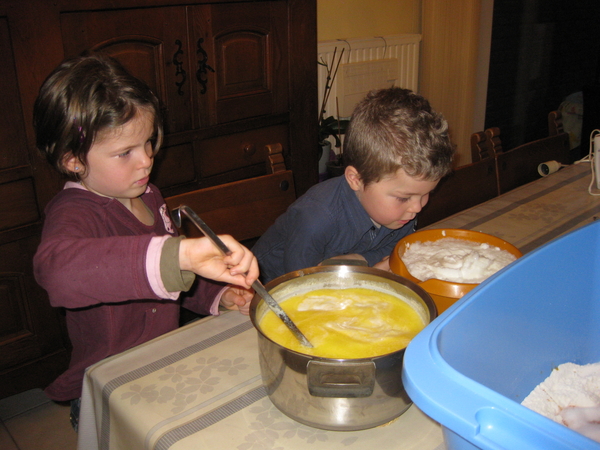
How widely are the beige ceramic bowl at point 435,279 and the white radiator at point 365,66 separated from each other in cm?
192

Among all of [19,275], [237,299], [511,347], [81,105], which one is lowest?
[19,275]

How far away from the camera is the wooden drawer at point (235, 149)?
6.11 feet

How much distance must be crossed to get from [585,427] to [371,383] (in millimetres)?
256

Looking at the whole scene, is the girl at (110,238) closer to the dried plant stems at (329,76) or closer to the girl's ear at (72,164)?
the girl's ear at (72,164)

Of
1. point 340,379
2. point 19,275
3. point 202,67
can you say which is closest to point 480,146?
point 202,67

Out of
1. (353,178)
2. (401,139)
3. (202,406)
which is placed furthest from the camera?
(353,178)

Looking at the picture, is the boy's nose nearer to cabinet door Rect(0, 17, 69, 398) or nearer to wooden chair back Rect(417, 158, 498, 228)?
wooden chair back Rect(417, 158, 498, 228)

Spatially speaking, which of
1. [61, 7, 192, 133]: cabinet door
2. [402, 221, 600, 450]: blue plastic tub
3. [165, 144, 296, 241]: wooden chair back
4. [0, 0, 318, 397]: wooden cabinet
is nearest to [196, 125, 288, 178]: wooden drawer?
[0, 0, 318, 397]: wooden cabinet

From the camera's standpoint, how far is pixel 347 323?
2.32 ft

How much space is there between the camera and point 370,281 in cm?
76

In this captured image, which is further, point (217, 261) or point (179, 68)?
point (179, 68)

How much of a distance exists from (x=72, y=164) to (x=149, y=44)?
841mm

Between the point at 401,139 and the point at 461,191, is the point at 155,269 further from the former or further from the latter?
the point at 461,191

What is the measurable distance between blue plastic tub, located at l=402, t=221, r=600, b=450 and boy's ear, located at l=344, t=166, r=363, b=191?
530mm
